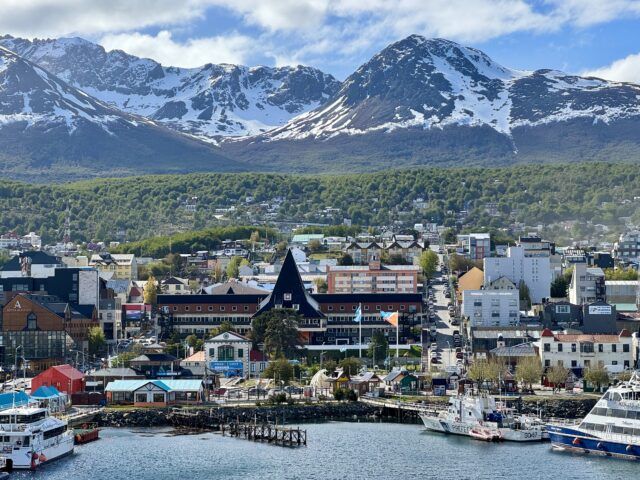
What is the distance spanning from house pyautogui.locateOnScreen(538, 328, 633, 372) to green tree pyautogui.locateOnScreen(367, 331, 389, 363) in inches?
408

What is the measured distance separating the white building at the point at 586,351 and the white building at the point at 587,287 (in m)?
19.7

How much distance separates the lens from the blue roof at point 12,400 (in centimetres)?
5881

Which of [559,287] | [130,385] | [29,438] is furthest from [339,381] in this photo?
[559,287]

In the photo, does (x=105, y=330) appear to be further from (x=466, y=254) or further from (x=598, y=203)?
(x=598, y=203)

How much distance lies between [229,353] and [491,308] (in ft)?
55.4

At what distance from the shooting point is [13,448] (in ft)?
178

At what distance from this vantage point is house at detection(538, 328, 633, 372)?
76.2 m

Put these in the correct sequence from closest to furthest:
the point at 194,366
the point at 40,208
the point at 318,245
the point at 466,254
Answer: the point at 194,366 → the point at 466,254 → the point at 318,245 → the point at 40,208

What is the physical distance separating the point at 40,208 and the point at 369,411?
106 m

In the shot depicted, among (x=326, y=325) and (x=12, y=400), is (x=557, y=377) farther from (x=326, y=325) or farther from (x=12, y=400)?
(x=12, y=400)

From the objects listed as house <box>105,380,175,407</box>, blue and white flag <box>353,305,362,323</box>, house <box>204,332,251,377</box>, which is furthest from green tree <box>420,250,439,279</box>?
house <box>105,380,175,407</box>

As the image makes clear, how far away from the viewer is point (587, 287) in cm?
9775

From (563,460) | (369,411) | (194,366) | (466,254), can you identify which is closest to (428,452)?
(563,460)

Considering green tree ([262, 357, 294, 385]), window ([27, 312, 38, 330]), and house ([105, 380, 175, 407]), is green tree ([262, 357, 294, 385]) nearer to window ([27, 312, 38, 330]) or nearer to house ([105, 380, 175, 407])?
house ([105, 380, 175, 407])
